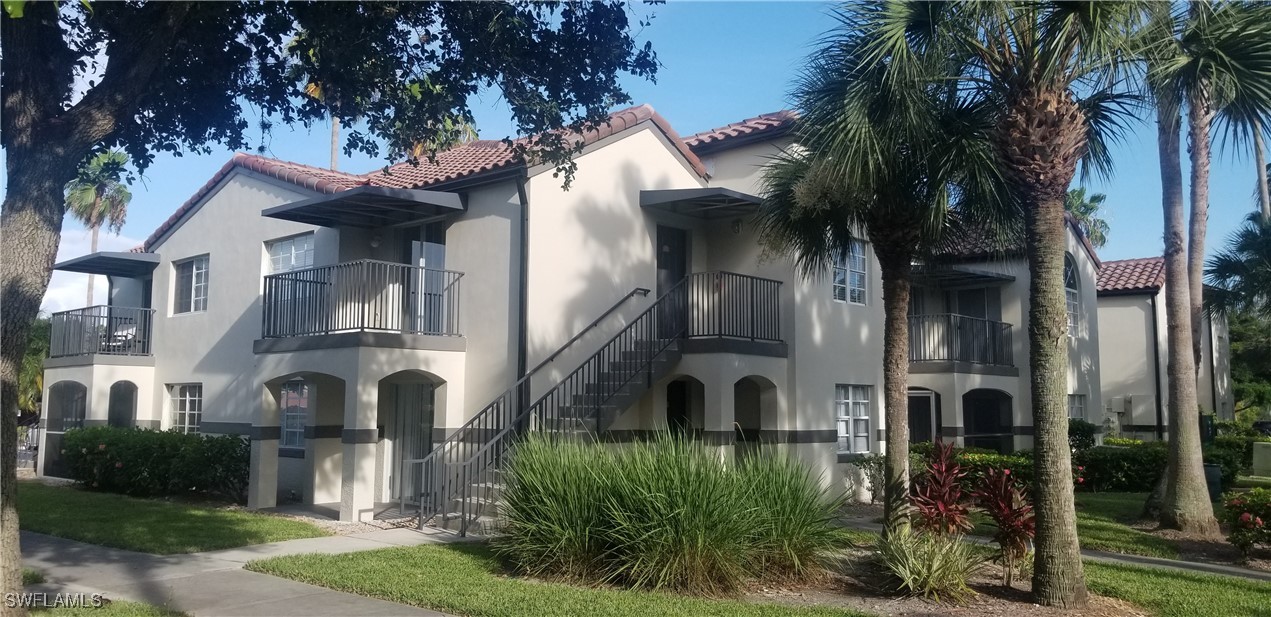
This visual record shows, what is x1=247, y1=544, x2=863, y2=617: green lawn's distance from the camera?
812cm

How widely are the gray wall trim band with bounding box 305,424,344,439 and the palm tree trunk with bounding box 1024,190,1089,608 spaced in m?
11.7

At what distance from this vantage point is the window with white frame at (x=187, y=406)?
20.6 meters

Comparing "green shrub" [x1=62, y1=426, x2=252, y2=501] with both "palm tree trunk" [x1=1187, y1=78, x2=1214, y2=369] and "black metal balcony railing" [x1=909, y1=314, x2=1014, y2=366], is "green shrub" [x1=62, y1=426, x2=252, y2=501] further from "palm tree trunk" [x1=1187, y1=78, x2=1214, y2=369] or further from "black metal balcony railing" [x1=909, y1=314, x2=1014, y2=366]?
"palm tree trunk" [x1=1187, y1=78, x2=1214, y2=369]

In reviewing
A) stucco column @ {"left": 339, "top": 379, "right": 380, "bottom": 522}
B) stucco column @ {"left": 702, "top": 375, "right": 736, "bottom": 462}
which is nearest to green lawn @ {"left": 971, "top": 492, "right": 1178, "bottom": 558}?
stucco column @ {"left": 702, "top": 375, "right": 736, "bottom": 462}

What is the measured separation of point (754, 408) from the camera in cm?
1803

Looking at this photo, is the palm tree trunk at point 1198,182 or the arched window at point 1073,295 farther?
the arched window at point 1073,295

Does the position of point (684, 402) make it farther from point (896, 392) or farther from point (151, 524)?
point (151, 524)

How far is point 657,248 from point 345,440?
6.16 metres

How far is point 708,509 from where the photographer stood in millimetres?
9148

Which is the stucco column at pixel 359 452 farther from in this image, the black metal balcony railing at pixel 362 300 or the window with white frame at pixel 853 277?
the window with white frame at pixel 853 277

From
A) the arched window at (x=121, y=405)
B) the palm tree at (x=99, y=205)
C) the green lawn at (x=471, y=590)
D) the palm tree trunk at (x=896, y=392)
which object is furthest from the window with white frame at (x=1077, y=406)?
the palm tree at (x=99, y=205)

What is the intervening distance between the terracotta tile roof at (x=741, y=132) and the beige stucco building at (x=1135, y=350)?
15682 mm

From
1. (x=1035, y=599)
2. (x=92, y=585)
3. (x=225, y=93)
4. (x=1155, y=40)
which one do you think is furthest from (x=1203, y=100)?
(x=92, y=585)

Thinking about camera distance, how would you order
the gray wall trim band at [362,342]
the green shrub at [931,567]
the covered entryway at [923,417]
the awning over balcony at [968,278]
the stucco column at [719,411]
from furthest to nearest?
the covered entryway at [923,417] < the awning over balcony at [968,278] < the stucco column at [719,411] < the gray wall trim band at [362,342] < the green shrub at [931,567]
